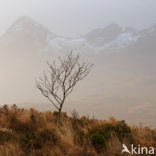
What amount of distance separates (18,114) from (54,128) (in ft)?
8.45

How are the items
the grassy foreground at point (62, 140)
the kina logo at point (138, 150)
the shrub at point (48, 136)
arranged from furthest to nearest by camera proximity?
the shrub at point (48, 136) → the kina logo at point (138, 150) → the grassy foreground at point (62, 140)

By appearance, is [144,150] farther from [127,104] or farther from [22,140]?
[127,104]

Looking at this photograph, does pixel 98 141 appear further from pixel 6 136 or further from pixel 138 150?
pixel 6 136

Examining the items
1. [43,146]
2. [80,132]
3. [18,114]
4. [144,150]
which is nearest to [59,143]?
[43,146]

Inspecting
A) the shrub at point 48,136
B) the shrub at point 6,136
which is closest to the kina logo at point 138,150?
the shrub at point 48,136

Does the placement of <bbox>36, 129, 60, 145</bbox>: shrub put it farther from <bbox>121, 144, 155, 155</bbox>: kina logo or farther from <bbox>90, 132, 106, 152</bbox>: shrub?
<bbox>121, 144, 155, 155</bbox>: kina logo

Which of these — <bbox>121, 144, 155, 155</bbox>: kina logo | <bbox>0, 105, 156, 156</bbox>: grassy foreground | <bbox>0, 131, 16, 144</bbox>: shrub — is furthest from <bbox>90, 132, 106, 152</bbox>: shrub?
<bbox>0, 131, 16, 144</bbox>: shrub

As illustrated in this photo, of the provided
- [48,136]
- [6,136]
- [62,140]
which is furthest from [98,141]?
[6,136]

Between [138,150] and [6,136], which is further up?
[6,136]

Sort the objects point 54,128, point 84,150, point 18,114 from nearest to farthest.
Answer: point 84,150 < point 54,128 < point 18,114

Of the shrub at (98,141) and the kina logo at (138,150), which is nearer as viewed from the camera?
the kina logo at (138,150)

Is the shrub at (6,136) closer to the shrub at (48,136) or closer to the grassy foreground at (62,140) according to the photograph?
the grassy foreground at (62,140)

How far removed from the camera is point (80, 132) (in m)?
8.66

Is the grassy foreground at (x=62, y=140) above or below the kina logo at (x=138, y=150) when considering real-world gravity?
above
